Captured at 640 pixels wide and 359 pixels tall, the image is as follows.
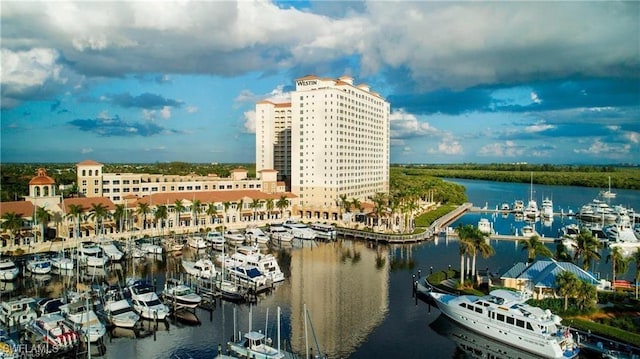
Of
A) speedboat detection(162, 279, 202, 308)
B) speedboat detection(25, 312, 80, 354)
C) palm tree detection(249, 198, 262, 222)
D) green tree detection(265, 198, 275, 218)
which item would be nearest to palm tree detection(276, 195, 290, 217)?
green tree detection(265, 198, 275, 218)

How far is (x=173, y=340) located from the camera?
112ft

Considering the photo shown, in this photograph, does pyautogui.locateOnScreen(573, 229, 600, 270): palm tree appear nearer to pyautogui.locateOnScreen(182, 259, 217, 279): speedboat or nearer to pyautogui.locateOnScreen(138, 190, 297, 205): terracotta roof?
pyautogui.locateOnScreen(182, 259, 217, 279): speedboat

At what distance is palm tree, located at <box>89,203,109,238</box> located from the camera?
6538cm

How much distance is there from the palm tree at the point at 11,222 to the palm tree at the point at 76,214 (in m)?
5.94

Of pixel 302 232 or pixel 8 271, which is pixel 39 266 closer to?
pixel 8 271

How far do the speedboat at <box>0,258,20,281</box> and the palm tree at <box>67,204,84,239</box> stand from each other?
1277cm

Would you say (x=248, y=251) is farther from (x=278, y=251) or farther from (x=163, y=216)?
(x=163, y=216)

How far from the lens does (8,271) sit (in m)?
49.5

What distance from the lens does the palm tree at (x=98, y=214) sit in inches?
2574

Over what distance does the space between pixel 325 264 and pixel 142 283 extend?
23.4 meters

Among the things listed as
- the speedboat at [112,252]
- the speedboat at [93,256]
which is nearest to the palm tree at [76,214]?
the speedboat at [93,256]

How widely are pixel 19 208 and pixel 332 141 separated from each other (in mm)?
57906

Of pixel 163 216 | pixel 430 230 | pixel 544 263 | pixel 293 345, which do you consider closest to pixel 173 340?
pixel 293 345

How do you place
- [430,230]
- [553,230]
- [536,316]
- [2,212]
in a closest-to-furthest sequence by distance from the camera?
[536,316] < [2,212] < [430,230] < [553,230]
